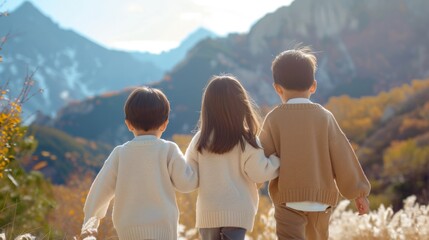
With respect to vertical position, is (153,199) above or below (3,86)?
below

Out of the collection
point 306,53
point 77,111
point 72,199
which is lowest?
point 72,199

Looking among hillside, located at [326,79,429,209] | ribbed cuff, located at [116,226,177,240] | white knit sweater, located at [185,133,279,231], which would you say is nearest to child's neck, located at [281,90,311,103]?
white knit sweater, located at [185,133,279,231]

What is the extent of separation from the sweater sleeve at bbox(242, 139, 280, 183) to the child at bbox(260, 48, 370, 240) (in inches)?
4.6

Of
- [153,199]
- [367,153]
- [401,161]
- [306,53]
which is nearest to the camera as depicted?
[153,199]

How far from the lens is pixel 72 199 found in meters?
8.17

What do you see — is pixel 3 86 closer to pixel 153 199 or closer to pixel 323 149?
pixel 153 199

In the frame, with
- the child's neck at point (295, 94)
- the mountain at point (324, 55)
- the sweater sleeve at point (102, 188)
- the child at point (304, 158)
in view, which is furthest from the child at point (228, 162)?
the mountain at point (324, 55)

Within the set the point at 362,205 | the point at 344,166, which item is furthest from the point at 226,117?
the point at 362,205

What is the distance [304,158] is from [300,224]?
36cm

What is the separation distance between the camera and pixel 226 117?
317 centimetres

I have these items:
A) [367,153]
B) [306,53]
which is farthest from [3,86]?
[367,153]

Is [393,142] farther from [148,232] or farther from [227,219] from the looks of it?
[148,232]

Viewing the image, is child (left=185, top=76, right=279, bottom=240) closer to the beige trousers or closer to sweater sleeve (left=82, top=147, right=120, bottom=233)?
the beige trousers

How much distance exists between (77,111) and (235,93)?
95097 mm
